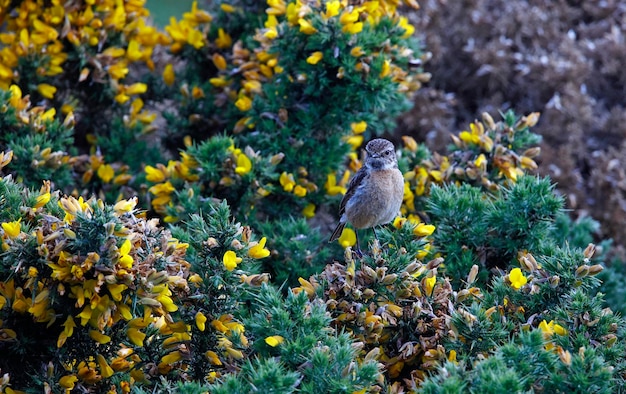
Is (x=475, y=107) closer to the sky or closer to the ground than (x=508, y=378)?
closer to the ground

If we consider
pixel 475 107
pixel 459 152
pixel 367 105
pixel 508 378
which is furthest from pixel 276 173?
pixel 475 107

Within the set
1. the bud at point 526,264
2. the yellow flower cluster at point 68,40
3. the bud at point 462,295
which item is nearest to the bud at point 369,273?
the bud at point 462,295

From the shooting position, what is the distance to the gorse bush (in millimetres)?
2957

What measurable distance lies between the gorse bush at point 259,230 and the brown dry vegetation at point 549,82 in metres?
1.04

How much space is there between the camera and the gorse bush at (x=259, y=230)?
2957 mm

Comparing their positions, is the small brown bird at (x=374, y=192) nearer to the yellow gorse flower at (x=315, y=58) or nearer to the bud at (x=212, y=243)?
the yellow gorse flower at (x=315, y=58)

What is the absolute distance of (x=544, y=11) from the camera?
6.92m

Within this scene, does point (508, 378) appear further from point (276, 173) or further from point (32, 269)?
point (276, 173)

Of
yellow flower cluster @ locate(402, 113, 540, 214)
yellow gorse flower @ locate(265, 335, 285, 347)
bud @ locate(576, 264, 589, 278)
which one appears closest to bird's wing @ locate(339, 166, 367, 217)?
yellow flower cluster @ locate(402, 113, 540, 214)

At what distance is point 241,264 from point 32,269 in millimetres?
819

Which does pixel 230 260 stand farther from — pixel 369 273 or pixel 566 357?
pixel 566 357

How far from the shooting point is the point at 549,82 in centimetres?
648

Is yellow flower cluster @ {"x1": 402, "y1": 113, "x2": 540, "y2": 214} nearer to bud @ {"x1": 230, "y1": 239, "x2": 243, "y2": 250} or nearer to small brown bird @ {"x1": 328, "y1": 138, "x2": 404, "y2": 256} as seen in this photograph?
small brown bird @ {"x1": 328, "y1": 138, "x2": 404, "y2": 256}

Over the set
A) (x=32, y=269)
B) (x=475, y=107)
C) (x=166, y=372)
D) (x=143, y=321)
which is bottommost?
(x=475, y=107)
